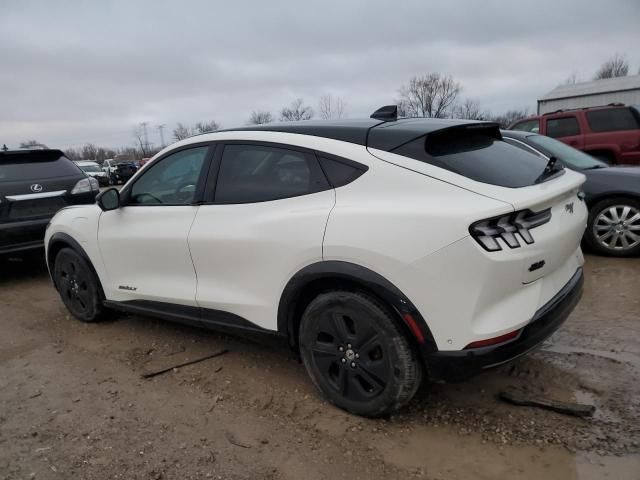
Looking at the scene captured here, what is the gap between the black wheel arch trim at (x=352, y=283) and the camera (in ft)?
7.72

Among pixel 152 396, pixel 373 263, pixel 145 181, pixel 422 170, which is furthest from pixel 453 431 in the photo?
pixel 145 181

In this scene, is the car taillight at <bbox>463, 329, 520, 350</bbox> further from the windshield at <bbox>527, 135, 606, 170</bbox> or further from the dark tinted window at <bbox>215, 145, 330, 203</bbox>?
the windshield at <bbox>527, 135, 606, 170</bbox>

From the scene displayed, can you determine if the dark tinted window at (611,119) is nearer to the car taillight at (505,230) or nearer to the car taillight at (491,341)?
the car taillight at (505,230)

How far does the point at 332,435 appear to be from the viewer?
265cm

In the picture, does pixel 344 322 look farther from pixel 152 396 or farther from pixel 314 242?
pixel 152 396

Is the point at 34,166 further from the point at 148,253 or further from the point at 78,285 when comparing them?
the point at 148,253

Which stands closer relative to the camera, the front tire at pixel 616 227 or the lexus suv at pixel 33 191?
the front tire at pixel 616 227

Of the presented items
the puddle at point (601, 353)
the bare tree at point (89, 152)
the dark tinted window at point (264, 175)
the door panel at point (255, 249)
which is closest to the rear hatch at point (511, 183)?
the dark tinted window at point (264, 175)

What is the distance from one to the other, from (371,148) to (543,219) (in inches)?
37.6

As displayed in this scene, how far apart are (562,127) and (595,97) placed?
32.0m

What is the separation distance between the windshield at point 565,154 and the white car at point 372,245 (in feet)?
10.3

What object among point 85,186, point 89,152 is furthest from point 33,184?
point 89,152

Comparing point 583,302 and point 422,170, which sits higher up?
point 422,170

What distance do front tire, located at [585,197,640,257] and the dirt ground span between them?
1.72 meters
